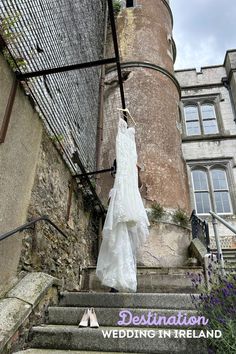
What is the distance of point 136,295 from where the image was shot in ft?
9.57

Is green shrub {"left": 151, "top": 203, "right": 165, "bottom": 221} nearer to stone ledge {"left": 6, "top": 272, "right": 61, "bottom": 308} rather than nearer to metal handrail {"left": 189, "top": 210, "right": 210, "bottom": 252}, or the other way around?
metal handrail {"left": 189, "top": 210, "right": 210, "bottom": 252}

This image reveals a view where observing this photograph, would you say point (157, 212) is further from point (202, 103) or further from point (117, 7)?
point (202, 103)

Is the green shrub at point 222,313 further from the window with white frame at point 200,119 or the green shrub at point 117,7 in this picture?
the window with white frame at point 200,119

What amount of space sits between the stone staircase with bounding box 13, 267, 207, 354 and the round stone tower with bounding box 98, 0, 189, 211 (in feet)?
11.7

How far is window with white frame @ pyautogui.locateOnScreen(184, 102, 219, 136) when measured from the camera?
11742 mm

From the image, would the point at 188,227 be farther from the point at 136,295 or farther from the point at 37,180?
the point at 37,180

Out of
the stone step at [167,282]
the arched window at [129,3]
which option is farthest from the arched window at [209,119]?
the stone step at [167,282]

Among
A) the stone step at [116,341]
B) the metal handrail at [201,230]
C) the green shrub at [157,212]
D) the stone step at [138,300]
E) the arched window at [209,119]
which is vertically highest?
the arched window at [209,119]

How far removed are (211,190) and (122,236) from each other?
809cm

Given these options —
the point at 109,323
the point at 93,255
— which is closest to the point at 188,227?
the point at 93,255

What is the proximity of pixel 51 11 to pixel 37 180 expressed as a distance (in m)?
2.47

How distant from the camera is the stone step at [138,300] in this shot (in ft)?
9.40

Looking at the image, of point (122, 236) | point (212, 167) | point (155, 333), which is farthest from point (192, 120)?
point (155, 333)

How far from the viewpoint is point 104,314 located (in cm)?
265
